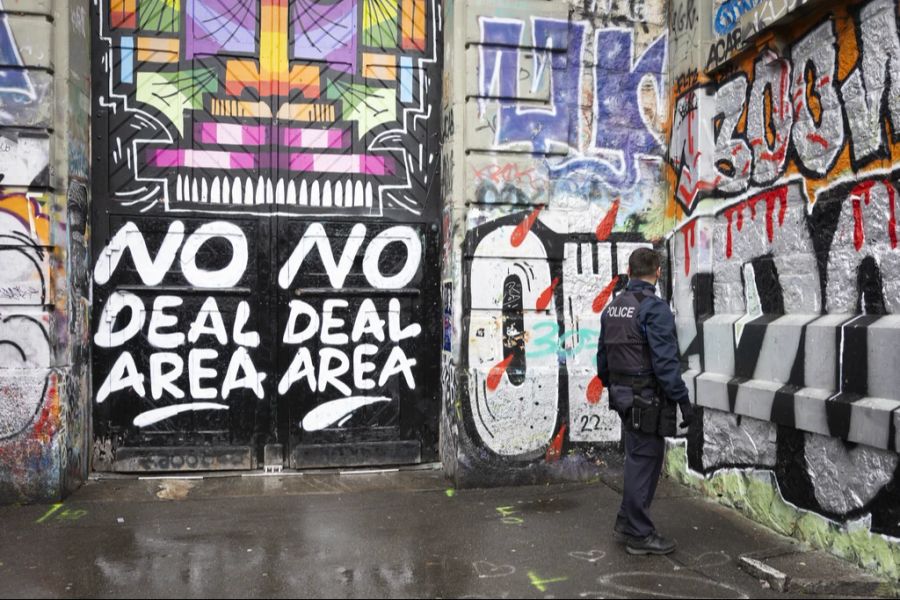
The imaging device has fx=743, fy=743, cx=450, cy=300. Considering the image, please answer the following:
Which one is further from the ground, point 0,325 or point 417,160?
point 417,160

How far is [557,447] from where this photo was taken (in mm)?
5879

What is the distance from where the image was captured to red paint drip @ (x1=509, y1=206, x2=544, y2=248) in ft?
19.3

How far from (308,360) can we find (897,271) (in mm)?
4125

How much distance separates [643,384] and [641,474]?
530 mm

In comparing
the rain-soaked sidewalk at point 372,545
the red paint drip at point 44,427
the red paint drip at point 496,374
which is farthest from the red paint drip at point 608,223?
the red paint drip at point 44,427

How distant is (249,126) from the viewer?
5.95 m

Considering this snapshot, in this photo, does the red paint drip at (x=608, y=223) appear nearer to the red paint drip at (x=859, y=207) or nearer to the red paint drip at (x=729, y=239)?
the red paint drip at (x=729, y=239)

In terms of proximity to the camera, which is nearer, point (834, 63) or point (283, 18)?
point (834, 63)

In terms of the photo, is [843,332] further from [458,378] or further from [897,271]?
[458,378]

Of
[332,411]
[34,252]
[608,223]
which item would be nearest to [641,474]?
[608,223]

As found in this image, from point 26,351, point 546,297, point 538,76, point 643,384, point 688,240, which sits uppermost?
point 538,76

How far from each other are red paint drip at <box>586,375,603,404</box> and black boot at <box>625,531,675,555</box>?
1.65 m

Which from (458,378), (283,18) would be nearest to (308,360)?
(458,378)

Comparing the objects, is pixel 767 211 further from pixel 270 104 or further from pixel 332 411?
pixel 270 104
